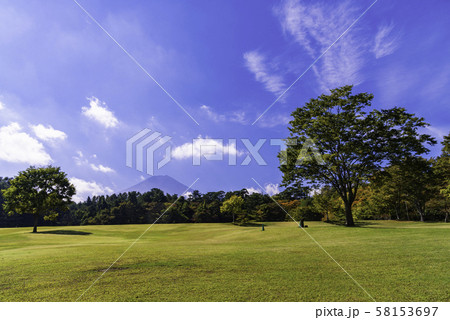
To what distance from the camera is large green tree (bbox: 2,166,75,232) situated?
39844mm

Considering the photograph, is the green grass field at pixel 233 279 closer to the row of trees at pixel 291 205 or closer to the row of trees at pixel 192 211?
the row of trees at pixel 291 205

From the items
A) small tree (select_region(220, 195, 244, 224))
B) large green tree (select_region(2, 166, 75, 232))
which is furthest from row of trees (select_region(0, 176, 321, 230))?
large green tree (select_region(2, 166, 75, 232))

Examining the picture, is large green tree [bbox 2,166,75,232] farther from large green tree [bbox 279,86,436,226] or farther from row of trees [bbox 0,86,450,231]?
large green tree [bbox 279,86,436,226]

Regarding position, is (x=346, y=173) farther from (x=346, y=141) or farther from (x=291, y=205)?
(x=291, y=205)

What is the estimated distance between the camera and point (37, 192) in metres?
40.9

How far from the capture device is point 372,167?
83.3ft

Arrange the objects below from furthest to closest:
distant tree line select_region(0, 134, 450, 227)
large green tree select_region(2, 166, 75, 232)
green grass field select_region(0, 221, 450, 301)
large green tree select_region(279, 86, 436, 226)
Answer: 1. large green tree select_region(2, 166, 75, 232)
2. distant tree line select_region(0, 134, 450, 227)
3. large green tree select_region(279, 86, 436, 226)
4. green grass field select_region(0, 221, 450, 301)

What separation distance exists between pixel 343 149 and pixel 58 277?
1026 inches

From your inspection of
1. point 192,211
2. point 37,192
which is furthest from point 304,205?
point 37,192

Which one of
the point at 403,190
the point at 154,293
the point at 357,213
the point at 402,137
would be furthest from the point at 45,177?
the point at 403,190

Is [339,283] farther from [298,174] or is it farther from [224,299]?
[298,174]

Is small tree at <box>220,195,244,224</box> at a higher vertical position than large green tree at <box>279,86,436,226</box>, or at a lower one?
lower

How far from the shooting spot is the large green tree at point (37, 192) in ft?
131

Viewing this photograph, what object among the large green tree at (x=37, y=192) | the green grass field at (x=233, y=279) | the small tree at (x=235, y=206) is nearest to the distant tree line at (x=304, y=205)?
the small tree at (x=235, y=206)
